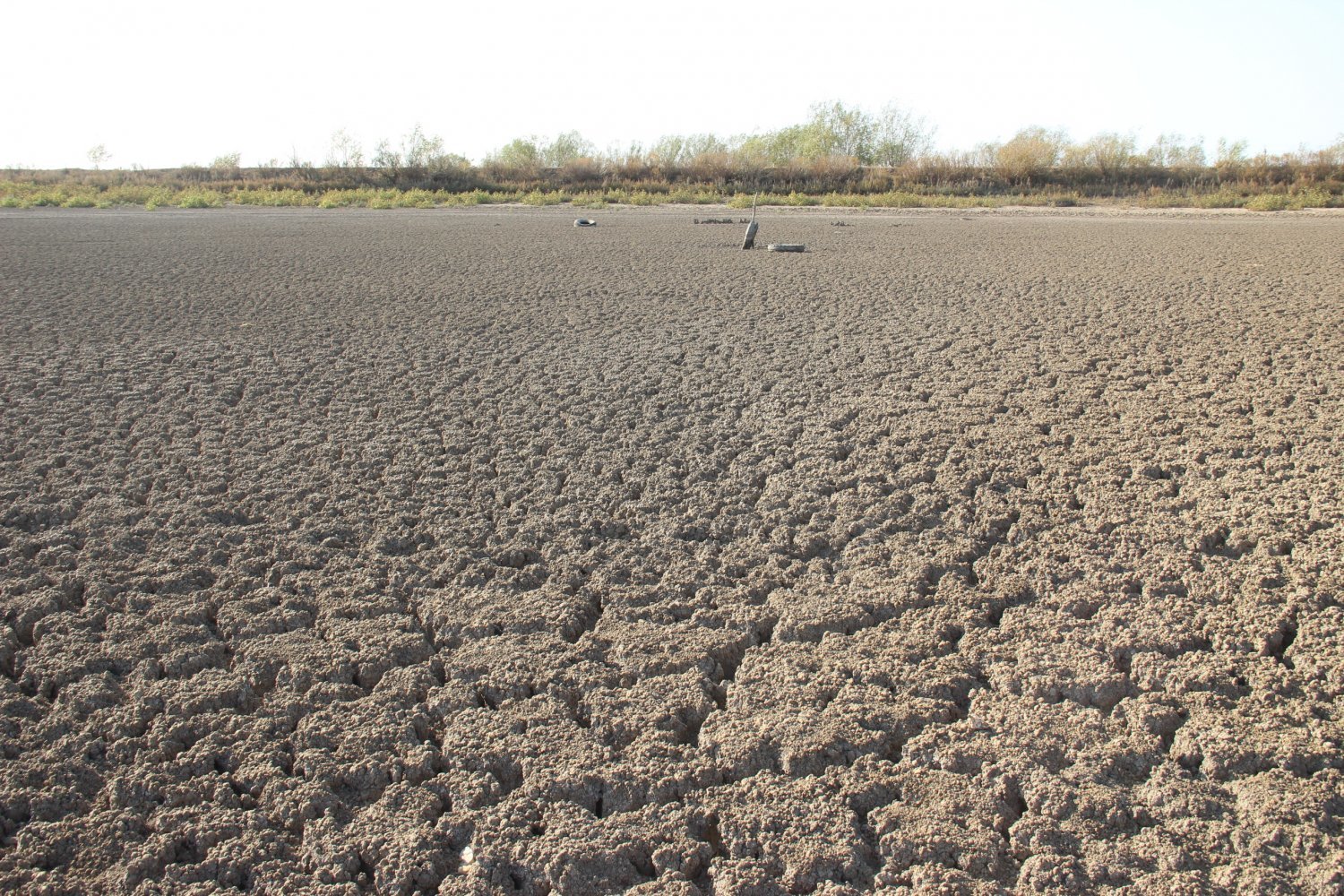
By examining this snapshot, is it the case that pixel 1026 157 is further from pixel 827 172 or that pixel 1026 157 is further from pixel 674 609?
pixel 674 609

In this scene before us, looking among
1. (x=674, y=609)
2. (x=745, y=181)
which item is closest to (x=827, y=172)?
(x=745, y=181)

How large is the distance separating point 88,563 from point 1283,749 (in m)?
4.56

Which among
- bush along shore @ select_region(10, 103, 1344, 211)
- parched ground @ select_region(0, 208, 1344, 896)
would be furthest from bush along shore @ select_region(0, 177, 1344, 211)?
parched ground @ select_region(0, 208, 1344, 896)

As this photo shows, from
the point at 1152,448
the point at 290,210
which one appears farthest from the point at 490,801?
the point at 290,210

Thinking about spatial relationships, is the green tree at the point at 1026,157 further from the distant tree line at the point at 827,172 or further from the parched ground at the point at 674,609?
the parched ground at the point at 674,609

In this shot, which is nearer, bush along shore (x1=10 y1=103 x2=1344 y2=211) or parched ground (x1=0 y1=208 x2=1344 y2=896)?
parched ground (x1=0 y1=208 x2=1344 y2=896)

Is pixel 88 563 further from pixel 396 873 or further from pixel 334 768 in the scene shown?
pixel 396 873

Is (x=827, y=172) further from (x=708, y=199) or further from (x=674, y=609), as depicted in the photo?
(x=674, y=609)

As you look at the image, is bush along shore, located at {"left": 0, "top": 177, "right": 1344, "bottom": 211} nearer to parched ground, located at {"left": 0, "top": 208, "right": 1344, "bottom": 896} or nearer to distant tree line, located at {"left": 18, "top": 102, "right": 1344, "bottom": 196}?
distant tree line, located at {"left": 18, "top": 102, "right": 1344, "bottom": 196}

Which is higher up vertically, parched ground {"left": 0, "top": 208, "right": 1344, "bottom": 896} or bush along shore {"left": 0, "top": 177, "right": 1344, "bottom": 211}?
bush along shore {"left": 0, "top": 177, "right": 1344, "bottom": 211}

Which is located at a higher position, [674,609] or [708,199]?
[708,199]

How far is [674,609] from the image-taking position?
3.88 m

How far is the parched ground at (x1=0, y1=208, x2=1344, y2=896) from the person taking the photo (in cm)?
267

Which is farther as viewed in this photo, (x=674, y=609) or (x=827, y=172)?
(x=827, y=172)
